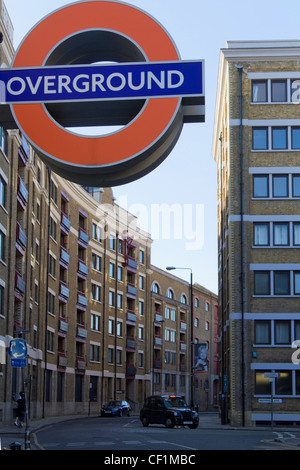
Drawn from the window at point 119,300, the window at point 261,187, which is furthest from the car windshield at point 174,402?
the window at point 119,300

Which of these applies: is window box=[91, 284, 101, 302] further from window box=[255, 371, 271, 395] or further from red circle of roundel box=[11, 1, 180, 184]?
red circle of roundel box=[11, 1, 180, 184]

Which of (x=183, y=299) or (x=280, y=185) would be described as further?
(x=183, y=299)

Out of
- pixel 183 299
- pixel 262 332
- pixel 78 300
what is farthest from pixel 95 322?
pixel 262 332

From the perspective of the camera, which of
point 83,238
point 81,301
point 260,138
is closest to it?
point 260,138

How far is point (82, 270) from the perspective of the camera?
2677 inches

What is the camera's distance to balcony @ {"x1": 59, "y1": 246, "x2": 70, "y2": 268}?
62088 millimetres

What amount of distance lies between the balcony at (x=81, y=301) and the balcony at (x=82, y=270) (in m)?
1.63

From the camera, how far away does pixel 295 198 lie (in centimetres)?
4575

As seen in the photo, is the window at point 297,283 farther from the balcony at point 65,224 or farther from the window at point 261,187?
the balcony at point 65,224

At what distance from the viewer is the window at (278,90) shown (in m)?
46.3

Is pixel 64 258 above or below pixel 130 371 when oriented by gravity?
Answer: above

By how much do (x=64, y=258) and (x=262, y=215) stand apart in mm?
22164

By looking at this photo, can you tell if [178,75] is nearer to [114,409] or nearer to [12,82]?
[12,82]

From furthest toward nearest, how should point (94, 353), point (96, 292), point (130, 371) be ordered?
point (130, 371), point (96, 292), point (94, 353)
